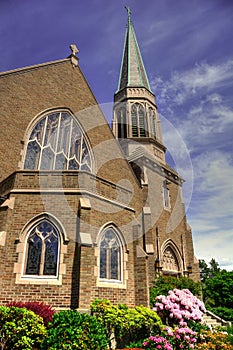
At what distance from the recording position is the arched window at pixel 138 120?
2350cm

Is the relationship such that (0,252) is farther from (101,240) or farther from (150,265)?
(150,265)

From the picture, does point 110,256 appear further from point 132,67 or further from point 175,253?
point 132,67

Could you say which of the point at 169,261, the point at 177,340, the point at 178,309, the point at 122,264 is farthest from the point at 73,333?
the point at 169,261

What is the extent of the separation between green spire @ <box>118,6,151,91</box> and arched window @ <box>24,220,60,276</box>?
20362mm

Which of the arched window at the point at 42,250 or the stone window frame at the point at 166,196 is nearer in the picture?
the arched window at the point at 42,250

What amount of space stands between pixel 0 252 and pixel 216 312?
16.1 m

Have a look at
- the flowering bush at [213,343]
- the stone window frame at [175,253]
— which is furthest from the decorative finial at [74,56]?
the flowering bush at [213,343]

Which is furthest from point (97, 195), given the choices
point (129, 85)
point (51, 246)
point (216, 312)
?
point (129, 85)

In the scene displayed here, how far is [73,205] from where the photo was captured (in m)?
9.93

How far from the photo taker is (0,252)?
28.5 feet

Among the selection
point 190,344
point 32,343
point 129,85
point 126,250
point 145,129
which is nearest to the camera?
point 32,343

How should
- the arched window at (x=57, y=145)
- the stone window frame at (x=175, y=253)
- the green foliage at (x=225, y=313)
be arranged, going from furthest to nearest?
the stone window frame at (x=175, y=253) → the green foliage at (x=225, y=313) → the arched window at (x=57, y=145)

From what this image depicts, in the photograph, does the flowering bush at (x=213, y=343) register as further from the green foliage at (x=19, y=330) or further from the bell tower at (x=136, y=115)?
the bell tower at (x=136, y=115)

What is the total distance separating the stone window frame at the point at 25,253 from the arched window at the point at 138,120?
15.2 meters
